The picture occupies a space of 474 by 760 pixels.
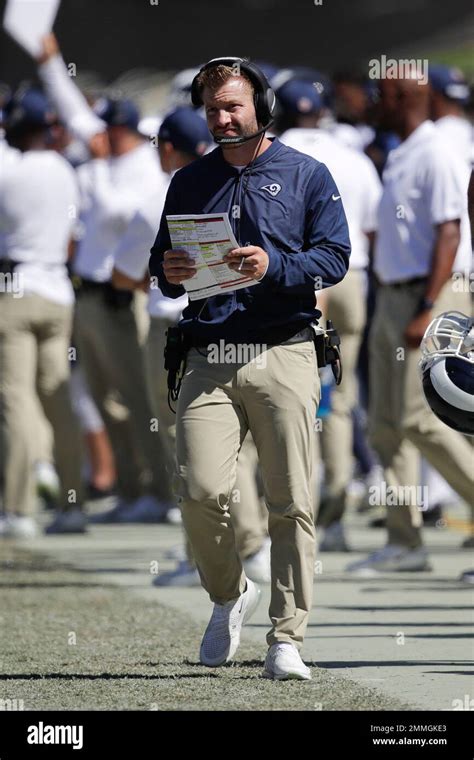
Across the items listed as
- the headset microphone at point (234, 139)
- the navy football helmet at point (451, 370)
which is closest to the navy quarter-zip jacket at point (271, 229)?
the headset microphone at point (234, 139)

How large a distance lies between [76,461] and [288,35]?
55.9 ft

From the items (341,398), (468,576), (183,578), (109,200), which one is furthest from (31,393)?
(468,576)

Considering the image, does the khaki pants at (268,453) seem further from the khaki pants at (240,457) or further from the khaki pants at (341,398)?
the khaki pants at (341,398)

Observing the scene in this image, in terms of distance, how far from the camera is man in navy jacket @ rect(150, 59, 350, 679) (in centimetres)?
614

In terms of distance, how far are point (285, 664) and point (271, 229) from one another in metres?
Result: 1.51

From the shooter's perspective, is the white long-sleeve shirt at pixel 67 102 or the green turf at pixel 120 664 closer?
the green turf at pixel 120 664

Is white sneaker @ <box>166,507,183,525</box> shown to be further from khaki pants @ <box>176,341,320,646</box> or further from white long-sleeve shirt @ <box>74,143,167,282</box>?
khaki pants @ <box>176,341,320,646</box>

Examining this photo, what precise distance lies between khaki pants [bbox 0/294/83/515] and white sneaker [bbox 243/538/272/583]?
294cm

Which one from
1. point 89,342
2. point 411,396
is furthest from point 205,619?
point 89,342

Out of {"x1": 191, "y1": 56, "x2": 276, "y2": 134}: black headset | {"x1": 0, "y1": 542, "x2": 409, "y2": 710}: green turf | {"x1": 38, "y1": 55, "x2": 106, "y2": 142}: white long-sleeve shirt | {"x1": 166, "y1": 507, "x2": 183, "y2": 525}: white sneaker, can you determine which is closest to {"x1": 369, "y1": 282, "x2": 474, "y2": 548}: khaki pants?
{"x1": 0, "y1": 542, "x2": 409, "y2": 710}: green turf

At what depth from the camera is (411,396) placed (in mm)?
8805

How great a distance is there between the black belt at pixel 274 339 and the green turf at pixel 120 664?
118cm

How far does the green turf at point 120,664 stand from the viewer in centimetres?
572

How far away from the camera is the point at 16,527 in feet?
37.3
